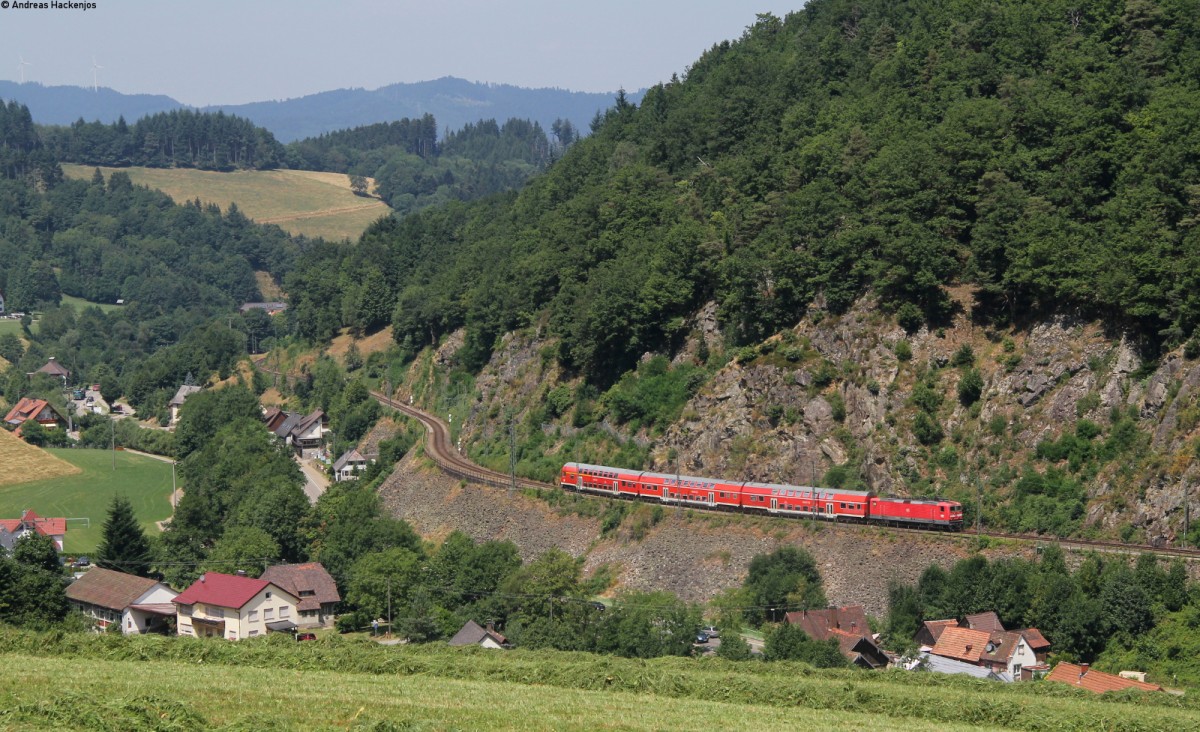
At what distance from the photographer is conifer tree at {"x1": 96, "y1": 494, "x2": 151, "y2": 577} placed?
A: 6569cm

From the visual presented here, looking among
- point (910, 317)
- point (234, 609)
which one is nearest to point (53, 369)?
point (234, 609)

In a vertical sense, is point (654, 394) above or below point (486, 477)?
above

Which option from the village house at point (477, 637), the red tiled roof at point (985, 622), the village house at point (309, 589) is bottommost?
the village house at point (309, 589)

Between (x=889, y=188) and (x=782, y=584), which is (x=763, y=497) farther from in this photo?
(x=889, y=188)

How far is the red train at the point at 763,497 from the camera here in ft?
192

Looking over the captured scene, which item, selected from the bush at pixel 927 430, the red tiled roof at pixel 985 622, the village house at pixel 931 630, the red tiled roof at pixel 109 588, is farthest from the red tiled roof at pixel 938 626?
the red tiled roof at pixel 109 588

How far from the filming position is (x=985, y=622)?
5159cm

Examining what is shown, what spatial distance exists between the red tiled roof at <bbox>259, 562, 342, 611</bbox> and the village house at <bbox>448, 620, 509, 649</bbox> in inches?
383

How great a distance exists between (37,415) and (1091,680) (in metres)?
101

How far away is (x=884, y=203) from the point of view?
225ft

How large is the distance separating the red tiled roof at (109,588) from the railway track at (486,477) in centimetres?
2057

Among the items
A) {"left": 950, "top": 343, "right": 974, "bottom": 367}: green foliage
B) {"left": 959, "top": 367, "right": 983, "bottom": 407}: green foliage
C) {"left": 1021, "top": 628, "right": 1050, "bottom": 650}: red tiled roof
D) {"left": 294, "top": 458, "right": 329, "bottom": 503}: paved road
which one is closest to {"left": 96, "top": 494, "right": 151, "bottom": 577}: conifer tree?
{"left": 294, "top": 458, "right": 329, "bottom": 503}: paved road

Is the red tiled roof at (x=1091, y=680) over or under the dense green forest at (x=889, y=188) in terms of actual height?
under

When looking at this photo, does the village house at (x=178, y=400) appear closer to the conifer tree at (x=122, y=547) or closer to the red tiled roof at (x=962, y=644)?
the conifer tree at (x=122, y=547)
